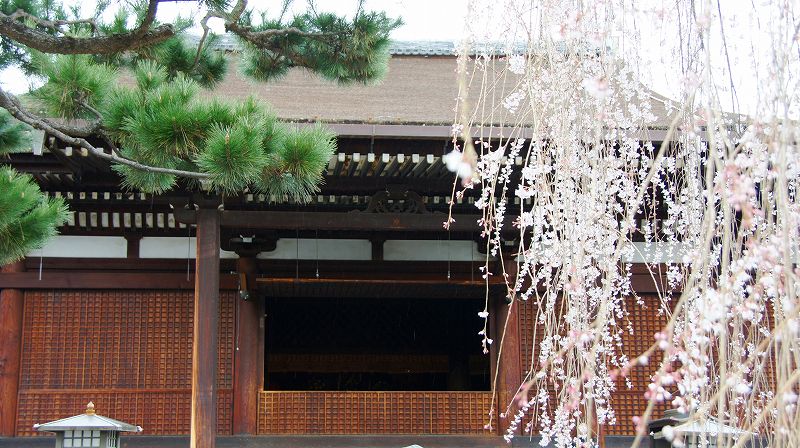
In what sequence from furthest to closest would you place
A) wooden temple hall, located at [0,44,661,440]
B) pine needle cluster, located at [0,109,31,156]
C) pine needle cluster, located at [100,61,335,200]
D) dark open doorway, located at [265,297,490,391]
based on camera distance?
dark open doorway, located at [265,297,490,391] → wooden temple hall, located at [0,44,661,440] → pine needle cluster, located at [0,109,31,156] → pine needle cluster, located at [100,61,335,200]

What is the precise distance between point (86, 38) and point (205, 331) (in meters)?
2.53

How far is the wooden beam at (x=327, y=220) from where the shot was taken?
658 cm

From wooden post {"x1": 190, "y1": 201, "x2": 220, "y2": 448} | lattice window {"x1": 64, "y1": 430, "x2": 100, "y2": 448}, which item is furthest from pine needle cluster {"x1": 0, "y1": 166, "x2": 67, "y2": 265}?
lattice window {"x1": 64, "y1": 430, "x2": 100, "y2": 448}

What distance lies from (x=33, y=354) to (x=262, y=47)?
3.88 m

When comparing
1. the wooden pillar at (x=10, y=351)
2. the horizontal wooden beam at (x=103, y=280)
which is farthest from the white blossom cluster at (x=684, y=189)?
the wooden pillar at (x=10, y=351)

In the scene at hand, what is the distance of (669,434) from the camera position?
6.54 ft

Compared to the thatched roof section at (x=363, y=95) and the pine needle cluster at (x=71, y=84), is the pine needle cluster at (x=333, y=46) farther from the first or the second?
the thatched roof section at (x=363, y=95)

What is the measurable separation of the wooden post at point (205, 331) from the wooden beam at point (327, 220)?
0.14 m

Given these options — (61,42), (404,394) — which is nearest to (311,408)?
(404,394)

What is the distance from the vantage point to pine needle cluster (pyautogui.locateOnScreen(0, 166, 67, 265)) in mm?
4258

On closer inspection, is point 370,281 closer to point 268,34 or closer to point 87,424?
point 87,424

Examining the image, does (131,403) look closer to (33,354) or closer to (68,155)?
(33,354)

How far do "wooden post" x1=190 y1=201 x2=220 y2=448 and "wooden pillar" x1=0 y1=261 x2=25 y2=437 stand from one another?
2.02m

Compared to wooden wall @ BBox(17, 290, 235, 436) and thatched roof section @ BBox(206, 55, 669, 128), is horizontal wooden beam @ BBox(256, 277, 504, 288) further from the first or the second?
thatched roof section @ BBox(206, 55, 669, 128)
